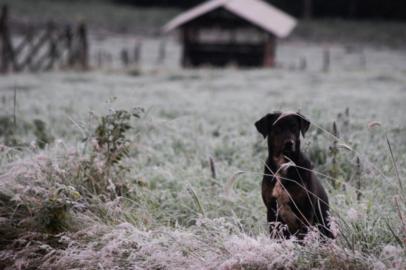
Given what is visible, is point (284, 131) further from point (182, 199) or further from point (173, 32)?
point (173, 32)

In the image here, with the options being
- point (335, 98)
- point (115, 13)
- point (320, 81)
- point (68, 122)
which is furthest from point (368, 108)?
point (115, 13)

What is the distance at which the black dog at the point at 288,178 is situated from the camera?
3803 mm

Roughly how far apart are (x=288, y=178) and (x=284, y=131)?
351mm

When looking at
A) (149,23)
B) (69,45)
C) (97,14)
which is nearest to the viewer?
(69,45)

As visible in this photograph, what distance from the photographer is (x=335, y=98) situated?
11.9 m

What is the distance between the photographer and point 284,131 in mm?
3797

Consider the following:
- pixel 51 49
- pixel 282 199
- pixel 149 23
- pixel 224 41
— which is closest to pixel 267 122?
pixel 282 199

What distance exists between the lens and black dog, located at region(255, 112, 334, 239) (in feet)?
12.5

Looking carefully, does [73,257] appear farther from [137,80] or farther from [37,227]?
[137,80]

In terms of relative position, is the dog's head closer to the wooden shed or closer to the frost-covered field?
the frost-covered field

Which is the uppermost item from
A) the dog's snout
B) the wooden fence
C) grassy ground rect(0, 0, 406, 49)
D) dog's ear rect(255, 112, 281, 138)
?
grassy ground rect(0, 0, 406, 49)

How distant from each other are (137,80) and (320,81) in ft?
19.1

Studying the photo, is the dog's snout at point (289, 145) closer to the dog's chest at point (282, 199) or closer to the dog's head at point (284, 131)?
the dog's head at point (284, 131)

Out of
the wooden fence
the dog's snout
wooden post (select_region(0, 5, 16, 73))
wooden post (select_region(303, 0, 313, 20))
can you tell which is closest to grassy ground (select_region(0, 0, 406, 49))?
wooden post (select_region(303, 0, 313, 20))
